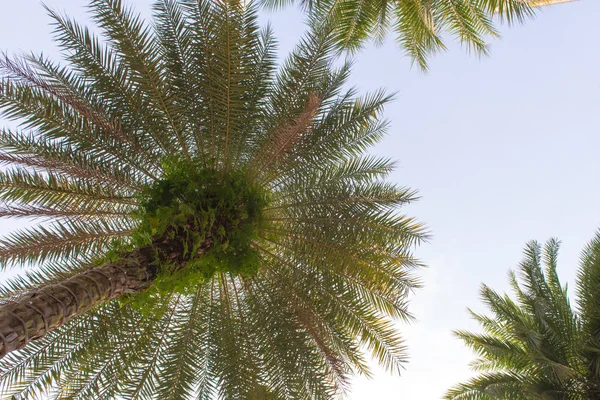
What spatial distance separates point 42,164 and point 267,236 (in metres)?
3.17

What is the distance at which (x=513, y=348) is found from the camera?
29.3 feet

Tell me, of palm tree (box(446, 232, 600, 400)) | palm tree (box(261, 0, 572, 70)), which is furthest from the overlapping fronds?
palm tree (box(446, 232, 600, 400))

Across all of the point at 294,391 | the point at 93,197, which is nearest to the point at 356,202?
the point at 294,391

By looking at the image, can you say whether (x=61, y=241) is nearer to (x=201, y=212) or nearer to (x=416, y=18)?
(x=201, y=212)

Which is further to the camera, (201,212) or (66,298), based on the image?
(201,212)

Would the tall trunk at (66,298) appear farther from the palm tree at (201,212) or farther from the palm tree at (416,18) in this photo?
the palm tree at (416,18)

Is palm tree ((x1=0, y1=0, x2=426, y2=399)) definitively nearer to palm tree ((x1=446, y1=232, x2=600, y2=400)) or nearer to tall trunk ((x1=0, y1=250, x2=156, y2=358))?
tall trunk ((x1=0, y1=250, x2=156, y2=358))

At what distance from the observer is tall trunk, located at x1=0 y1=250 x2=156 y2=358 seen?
358 cm

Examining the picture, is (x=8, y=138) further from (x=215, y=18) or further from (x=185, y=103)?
(x=215, y=18)

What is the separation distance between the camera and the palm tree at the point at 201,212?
5824mm

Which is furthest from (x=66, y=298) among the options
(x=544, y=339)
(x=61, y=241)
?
(x=544, y=339)

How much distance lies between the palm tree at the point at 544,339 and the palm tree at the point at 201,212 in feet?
10.1

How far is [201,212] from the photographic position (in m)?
6.30

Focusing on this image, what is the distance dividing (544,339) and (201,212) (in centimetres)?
650
